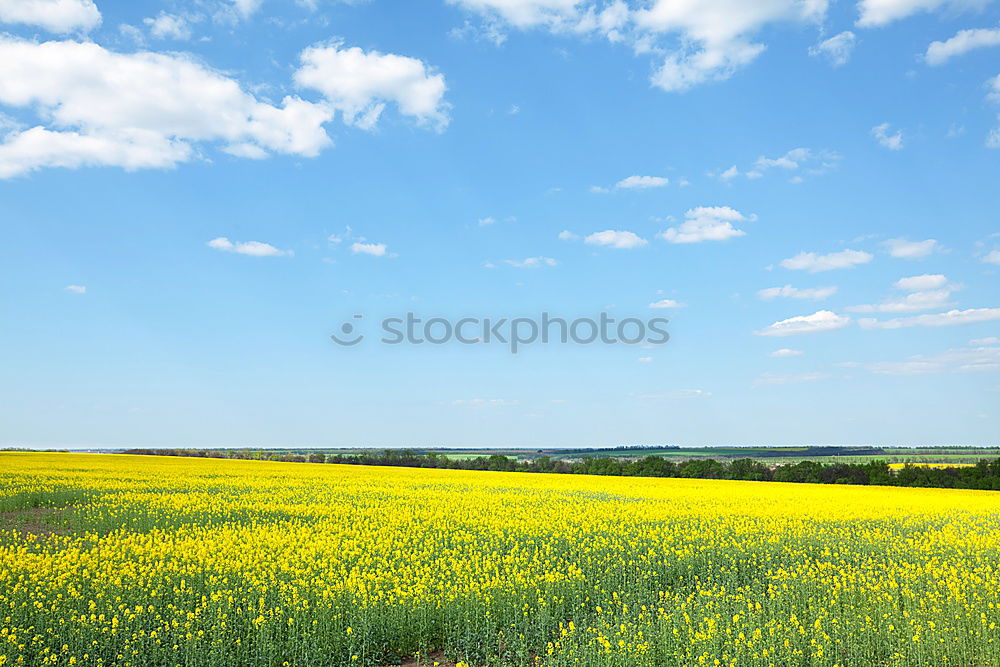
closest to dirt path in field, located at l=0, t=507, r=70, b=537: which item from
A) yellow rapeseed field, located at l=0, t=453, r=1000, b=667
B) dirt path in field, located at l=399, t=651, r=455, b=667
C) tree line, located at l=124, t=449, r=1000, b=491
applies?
yellow rapeseed field, located at l=0, t=453, r=1000, b=667

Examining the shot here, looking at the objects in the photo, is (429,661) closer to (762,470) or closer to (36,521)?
(36,521)

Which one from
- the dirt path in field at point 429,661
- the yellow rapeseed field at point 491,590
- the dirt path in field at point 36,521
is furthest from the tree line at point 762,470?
the dirt path in field at point 429,661

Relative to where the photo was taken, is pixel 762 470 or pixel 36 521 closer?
pixel 36 521

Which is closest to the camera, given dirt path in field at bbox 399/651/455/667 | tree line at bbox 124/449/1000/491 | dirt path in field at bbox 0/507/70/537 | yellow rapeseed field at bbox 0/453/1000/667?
yellow rapeseed field at bbox 0/453/1000/667

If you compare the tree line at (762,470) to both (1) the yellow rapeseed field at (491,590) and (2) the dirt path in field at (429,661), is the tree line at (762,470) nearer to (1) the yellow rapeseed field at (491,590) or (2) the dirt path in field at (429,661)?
(1) the yellow rapeseed field at (491,590)

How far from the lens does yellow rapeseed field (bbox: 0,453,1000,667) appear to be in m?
8.79

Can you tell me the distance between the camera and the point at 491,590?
1095 centimetres

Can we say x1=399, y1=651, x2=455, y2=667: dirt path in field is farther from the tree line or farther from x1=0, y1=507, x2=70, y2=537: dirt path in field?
the tree line

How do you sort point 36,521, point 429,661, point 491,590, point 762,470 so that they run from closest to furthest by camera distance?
point 429,661 → point 491,590 → point 36,521 → point 762,470

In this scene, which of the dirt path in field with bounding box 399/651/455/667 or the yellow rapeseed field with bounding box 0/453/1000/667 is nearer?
the yellow rapeseed field with bounding box 0/453/1000/667

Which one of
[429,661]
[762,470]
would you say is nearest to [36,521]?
[429,661]

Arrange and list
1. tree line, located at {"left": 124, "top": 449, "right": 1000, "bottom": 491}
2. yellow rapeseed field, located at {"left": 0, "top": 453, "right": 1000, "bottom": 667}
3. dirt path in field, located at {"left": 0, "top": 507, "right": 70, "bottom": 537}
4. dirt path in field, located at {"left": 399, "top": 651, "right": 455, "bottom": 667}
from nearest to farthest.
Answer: yellow rapeseed field, located at {"left": 0, "top": 453, "right": 1000, "bottom": 667}, dirt path in field, located at {"left": 399, "top": 651, "right": 455, "bottom": 667}, dirt path in field, located at {"left": 0, "top": 507, "right": 70, "bottom": 537}, tree line, located at {"left": 124, "top": 449, "right": 1000, "bottom": 491}

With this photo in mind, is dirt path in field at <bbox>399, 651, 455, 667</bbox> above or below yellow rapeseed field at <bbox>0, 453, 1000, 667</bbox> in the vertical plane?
below

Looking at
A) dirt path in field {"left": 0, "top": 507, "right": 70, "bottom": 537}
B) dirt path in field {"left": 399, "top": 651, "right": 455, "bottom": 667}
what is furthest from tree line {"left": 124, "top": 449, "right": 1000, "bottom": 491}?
dirt path in field {"left": 399, "top": 651, "right": 455, "bottom": 667}
